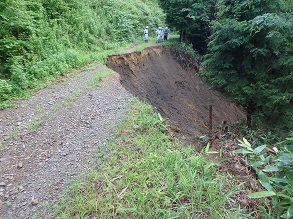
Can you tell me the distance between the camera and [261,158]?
8.15 ft

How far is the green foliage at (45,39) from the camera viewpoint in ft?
18.9

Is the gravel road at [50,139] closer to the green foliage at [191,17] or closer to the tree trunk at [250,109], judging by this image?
the tree trunk at [250,109]

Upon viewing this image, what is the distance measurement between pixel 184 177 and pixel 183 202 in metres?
0.31

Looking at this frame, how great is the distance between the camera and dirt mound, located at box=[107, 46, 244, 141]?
8.55 meters

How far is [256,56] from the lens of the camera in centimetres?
645

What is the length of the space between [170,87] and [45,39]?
21.1ft

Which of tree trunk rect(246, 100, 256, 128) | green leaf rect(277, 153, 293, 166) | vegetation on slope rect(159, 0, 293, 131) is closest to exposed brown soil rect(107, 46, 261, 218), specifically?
tree trunk rect(246, 100, 256, 128)

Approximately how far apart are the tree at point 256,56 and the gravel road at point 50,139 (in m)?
3.81

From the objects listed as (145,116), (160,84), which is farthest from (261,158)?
(160,84)

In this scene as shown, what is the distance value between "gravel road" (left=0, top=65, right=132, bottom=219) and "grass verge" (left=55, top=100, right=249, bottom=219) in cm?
33

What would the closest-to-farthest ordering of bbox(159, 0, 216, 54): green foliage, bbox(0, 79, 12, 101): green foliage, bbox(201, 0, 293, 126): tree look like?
bbox(0, 79, 12, 101): green foliage → bbox(201, 0, 293, 126): tree → bbox(159, 0, 216, 54): green foliage

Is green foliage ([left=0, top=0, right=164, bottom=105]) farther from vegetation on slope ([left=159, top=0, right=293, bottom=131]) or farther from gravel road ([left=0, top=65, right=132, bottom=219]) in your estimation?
vegetation on slope ([left=159, top=0, right=293, bottom=131])

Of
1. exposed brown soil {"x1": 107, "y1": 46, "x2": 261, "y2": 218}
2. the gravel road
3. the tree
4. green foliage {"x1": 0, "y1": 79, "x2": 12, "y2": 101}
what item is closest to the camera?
the gravel road

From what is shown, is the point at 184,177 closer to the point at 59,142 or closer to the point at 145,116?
the point at 145,116
